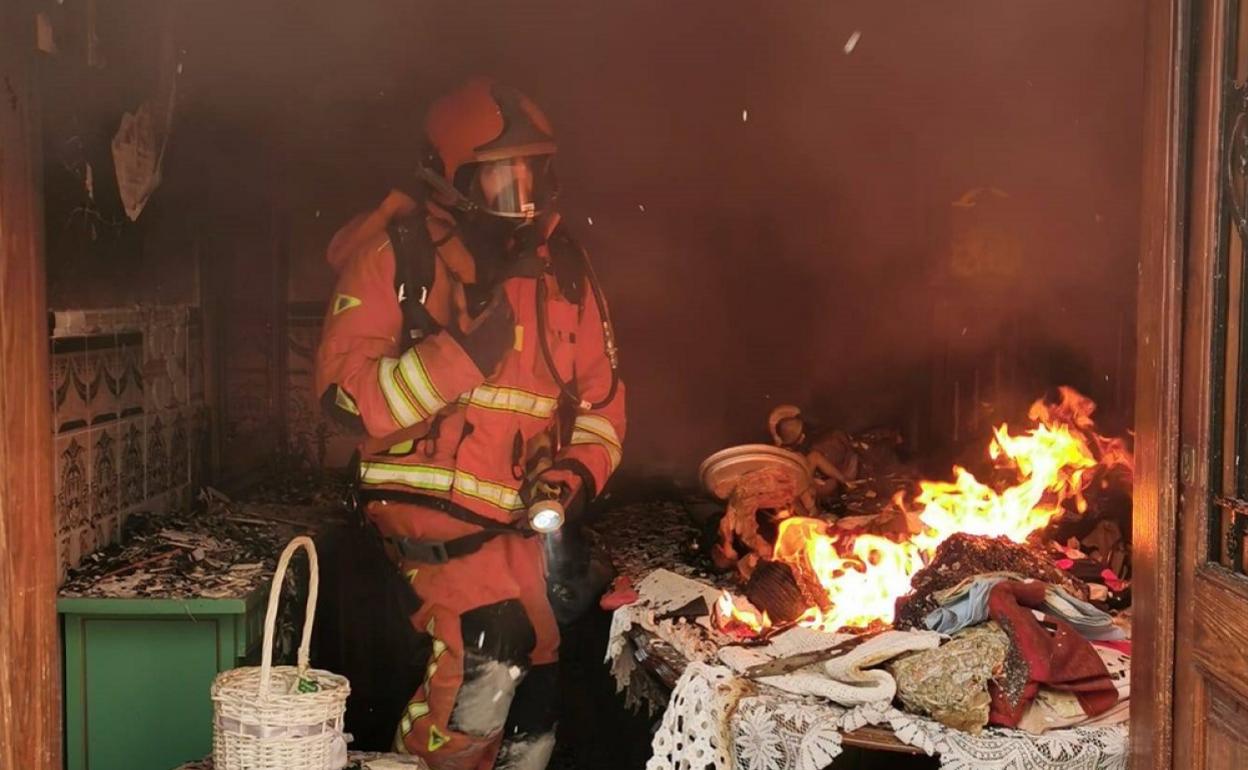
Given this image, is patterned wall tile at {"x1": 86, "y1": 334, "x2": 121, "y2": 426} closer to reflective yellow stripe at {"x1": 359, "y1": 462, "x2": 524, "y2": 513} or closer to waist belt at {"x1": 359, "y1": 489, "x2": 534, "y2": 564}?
reflective yellow stripe at {"x1": 359, "y1": 462, "x2": 524, "y2": 513}

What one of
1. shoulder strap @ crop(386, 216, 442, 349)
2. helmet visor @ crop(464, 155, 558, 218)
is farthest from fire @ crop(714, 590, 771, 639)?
helmet visor @ crop(464, 155, 558, 218)

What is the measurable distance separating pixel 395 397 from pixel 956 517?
263 cm

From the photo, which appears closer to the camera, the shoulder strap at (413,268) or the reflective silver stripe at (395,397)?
the reflective silver stripe at (395,397)

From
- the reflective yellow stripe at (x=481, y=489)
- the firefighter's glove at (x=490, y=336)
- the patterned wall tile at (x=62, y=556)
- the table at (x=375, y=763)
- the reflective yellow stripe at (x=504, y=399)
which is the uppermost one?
the firefighter's glove at (x=490, y=336)

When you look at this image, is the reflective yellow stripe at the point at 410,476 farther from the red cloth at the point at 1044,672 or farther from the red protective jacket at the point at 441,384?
the red cloth at the point at 1044,672

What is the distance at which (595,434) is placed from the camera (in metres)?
5.66

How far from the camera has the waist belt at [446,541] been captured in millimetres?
5207

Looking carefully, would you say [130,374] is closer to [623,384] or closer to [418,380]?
[418,380]

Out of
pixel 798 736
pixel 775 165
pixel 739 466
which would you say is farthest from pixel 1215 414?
pixel 775 165

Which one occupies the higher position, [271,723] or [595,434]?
[595,434]

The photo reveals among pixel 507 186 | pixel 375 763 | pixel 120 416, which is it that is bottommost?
pixel 375 763

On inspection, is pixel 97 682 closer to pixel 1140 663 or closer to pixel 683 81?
pixel 1140 663

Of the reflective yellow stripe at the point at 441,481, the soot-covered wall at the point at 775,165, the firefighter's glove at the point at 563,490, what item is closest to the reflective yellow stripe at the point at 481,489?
the reflective yellow stripe at the point at 441,481

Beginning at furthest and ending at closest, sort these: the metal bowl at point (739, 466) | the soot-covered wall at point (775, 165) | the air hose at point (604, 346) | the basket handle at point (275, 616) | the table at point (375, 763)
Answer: the soot-covered wall at point (775, 165) < the metal bowl at point (739, 466) < the air hose at point (604, 346) < the table at point (375, 763) < the basket handle at point (275, 616)
